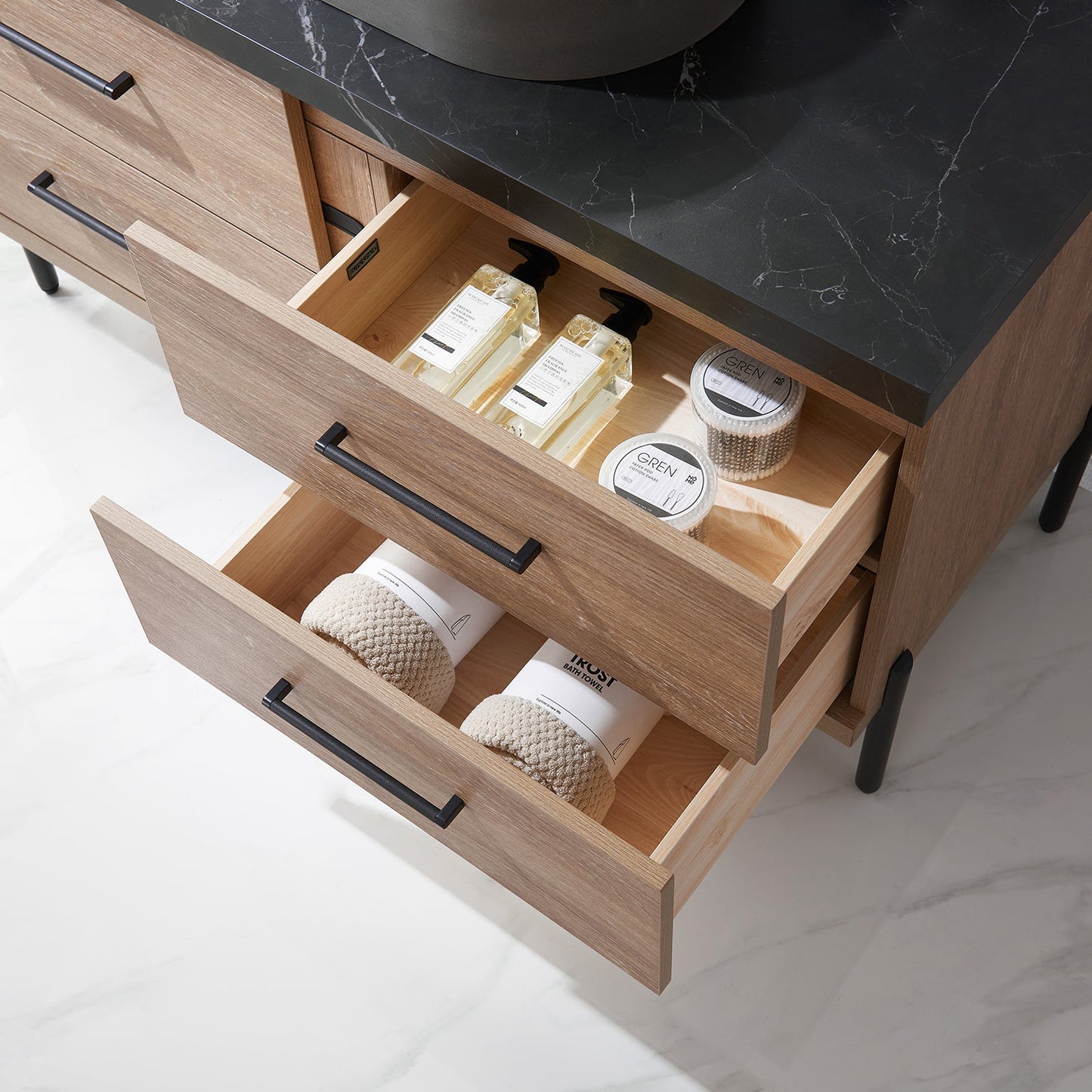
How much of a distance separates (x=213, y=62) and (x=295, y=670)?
19.2 inches

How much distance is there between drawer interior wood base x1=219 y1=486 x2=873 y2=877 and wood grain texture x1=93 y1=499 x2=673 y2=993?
6cm

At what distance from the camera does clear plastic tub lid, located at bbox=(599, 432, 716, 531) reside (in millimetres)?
988

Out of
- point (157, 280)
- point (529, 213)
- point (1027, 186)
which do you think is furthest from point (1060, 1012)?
point (157, 280)

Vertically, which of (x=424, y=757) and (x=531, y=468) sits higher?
(x=531, y=468)

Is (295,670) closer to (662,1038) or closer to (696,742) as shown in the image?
(696,742)

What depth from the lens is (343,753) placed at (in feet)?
3.57

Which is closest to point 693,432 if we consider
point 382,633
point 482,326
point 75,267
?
point 482,326

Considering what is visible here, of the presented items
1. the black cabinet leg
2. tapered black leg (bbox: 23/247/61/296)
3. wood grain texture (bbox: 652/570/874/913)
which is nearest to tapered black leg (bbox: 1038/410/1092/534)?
the black cabinet leg

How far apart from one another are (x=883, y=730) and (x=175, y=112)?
0.84 meters

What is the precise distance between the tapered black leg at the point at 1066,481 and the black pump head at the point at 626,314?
0.56 meters

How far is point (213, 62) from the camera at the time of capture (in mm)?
1140

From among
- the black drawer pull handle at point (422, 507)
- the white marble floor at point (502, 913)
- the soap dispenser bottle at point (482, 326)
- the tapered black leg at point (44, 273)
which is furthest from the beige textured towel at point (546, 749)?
the tapered black leg at point (44, 273)

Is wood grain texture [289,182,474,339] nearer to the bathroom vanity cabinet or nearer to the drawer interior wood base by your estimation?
the bathroom vanity cabinet

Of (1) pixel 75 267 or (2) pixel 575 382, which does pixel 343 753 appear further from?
(1) pixel 75 267
